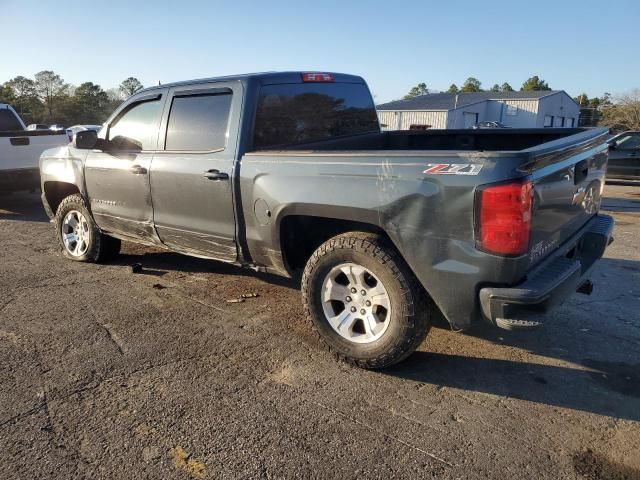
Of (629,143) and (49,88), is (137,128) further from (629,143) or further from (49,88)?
(49,88)

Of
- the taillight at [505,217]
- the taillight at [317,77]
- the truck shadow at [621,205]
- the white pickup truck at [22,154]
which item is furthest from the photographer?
the truck shadow at [621,205]

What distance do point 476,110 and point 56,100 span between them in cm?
4352

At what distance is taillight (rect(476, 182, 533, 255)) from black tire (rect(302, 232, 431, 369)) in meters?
0.59

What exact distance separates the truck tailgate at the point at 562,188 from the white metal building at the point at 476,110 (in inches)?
1679

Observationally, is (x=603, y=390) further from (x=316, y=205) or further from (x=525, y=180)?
(x=316, y=205)

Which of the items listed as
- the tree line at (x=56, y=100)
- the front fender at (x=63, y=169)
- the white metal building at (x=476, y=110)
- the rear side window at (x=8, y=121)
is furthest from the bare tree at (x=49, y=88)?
the front fender at (x=63, y=169)

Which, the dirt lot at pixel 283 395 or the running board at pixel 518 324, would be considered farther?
the running board at pixel 518 324

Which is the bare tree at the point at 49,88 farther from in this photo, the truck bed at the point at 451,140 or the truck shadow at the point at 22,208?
the truck bed at the point at 451,140

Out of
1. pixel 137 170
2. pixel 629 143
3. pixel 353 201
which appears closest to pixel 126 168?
pixel 137 170

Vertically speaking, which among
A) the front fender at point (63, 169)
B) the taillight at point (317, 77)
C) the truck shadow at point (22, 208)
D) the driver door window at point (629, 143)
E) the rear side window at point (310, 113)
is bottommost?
the truck shadow at point (22, 208)

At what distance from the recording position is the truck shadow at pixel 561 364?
316 cm

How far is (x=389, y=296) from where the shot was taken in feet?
10.6

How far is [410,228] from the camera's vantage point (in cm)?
304

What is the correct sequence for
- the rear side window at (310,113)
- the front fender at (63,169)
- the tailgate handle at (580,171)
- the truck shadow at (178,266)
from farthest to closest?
the front fender at (63,169) → the truck shadow at (178,266) → the rear side window at (310,113) → the tailgate handle at (580,171)
